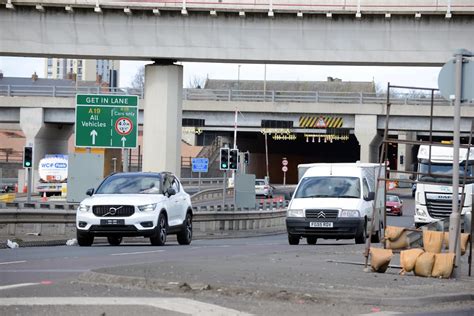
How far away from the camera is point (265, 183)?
8112cm

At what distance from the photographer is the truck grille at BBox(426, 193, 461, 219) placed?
115ft

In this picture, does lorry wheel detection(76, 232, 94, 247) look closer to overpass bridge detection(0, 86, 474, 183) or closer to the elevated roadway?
the elevated roadway

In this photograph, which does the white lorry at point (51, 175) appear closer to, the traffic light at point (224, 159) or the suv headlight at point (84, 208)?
the traffic light at point (224, 159)

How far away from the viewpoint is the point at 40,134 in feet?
244

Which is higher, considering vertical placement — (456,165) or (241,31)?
(241,31)

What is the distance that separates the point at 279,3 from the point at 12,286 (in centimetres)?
2377

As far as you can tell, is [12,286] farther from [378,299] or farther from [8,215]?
[8,215]

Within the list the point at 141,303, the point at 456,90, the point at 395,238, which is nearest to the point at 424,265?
the point at 395,238

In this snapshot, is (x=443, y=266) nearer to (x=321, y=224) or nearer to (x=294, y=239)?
(x=321, y=224)

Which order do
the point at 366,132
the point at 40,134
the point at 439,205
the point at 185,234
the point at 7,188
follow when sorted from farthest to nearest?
the point at 7,188
the point at 40,134
the point at 366,132
the point at 439,205
the point at 185,234

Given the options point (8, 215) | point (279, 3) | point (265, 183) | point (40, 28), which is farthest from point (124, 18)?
point (265, 183)

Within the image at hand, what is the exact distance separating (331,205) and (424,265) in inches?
444

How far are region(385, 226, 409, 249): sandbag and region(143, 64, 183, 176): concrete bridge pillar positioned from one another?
2117cm

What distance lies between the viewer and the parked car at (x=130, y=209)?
2430cm
